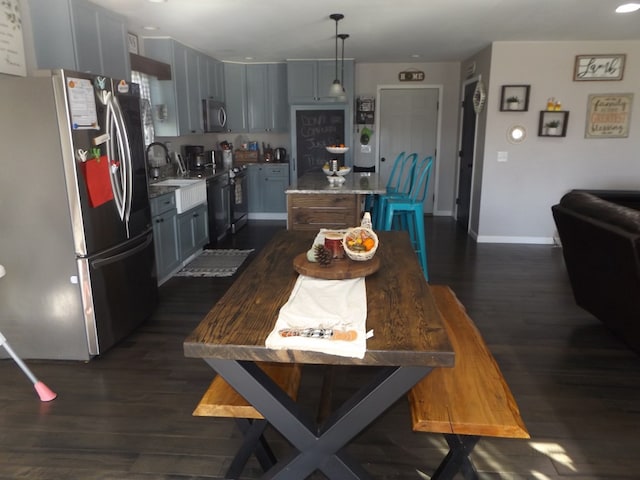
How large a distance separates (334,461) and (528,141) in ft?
16.6

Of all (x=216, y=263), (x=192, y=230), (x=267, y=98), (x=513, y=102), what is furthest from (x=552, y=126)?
(x=192, y=230)

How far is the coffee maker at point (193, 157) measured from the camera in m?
6.07

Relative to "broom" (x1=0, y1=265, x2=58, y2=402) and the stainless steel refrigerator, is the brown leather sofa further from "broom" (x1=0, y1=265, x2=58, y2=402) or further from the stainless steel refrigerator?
"broom" (x1=0, y1=265, x2=58, y2=402)

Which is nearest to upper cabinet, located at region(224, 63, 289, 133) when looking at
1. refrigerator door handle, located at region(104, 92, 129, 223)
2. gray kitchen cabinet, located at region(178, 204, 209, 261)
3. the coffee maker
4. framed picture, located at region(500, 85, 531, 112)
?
the coffee maker

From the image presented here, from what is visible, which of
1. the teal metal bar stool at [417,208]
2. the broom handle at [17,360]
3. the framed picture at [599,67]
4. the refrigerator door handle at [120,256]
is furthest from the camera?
the framed picture at [599,67]

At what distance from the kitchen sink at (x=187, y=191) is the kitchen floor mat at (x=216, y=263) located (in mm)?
629

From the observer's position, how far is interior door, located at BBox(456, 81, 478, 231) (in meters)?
6.29

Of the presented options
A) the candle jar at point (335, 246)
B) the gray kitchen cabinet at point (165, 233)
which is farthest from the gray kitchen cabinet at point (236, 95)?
the candle jar at point (335, 246)

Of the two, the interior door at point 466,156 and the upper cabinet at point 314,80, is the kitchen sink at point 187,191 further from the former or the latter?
the interior door at point 466,156

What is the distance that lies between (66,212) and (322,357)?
2066mm

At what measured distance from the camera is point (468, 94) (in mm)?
6480

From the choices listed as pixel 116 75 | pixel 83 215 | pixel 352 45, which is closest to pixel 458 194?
pixel 352 45

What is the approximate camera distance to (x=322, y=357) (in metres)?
1.34

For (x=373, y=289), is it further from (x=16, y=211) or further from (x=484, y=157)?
(x=484, y=157)
